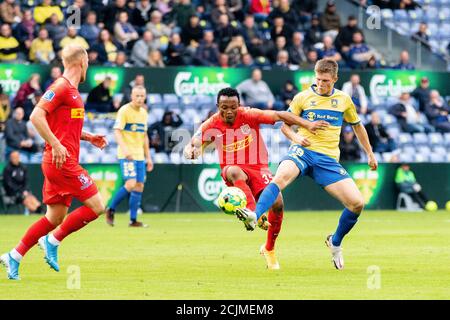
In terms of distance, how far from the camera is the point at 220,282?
459 inches

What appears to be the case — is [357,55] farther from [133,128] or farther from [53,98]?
[53,98]

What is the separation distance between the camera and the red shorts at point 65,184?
38.8 feet

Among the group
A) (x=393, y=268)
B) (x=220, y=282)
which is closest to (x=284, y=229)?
(x=393, y=268)

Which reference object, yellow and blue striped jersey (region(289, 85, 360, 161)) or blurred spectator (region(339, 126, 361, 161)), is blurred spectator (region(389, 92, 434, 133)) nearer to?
blurred spectator (region(339, 126, 361, 161))

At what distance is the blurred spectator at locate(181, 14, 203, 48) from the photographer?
28125 mm

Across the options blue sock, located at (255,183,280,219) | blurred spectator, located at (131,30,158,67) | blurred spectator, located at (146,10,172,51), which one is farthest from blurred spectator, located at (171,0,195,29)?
blue sock, located at (255,183,280,219)

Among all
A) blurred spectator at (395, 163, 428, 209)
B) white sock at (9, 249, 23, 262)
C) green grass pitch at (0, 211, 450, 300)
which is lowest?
blurred spectator at (395, 163, 428, 209)

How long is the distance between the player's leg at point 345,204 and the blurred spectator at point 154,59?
48.0 ft

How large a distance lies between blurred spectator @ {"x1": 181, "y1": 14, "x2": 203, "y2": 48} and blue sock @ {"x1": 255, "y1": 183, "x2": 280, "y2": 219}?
15.7 m

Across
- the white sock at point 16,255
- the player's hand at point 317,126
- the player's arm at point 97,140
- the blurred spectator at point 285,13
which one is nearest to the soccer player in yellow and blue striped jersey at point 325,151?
the player's hand at point 317,126

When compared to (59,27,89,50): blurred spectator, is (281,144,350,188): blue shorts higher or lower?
lower

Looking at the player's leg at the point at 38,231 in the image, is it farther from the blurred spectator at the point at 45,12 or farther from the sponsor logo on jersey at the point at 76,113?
the blurred spectator at the point at 45,12

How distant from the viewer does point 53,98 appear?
11.7 metres
